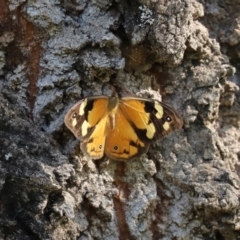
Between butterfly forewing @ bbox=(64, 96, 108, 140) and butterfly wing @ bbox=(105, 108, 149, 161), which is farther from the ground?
A: butterfly forewing @ bbox=(64, 96, 108, 140)

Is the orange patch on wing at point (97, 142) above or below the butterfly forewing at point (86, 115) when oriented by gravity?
below

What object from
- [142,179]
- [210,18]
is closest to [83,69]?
[142,179]

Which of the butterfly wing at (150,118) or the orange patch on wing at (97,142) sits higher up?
the butterfly wing at (150,118)

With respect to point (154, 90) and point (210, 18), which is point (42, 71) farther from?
point (210, 18)

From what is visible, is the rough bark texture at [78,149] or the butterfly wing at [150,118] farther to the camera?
the butterfly wing at [150,118]

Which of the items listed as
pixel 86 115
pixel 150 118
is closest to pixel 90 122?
pixel 86 115

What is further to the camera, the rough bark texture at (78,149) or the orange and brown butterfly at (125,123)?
the orange and brown butterfly at (125,123)
